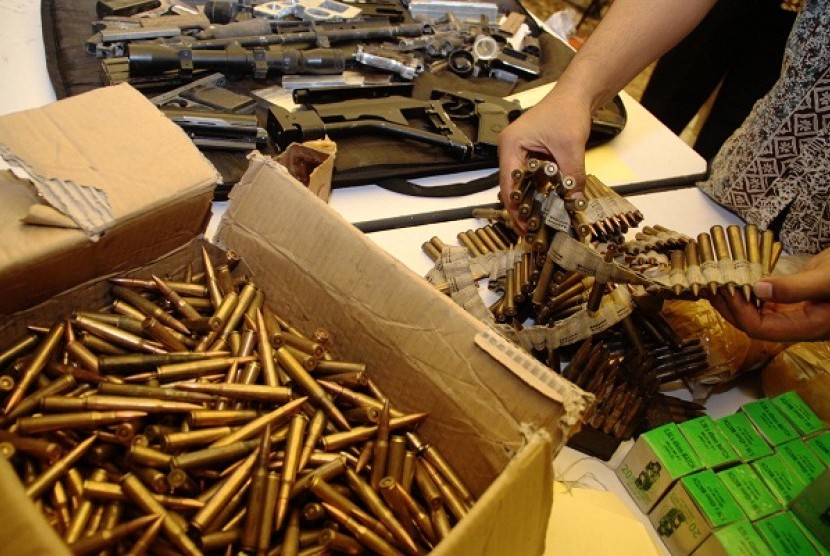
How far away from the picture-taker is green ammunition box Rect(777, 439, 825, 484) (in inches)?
63.5

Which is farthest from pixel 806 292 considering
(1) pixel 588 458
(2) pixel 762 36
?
(2) pixel 762 36

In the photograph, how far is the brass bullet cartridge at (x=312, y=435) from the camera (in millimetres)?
1400

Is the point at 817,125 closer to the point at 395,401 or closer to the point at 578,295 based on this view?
the point at 578,295

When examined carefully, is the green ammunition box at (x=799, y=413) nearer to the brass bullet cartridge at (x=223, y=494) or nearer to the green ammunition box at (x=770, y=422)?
the green ammunition box at (x=770, y=422)

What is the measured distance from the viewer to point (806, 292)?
5.35 feet

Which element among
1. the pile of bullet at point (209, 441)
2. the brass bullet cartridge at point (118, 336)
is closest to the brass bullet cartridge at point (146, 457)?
the pile of bullet at point (209, 441)

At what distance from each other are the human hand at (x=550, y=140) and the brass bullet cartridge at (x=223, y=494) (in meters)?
1.04

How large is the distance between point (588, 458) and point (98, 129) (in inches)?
58.5

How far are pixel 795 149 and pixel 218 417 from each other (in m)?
2.07

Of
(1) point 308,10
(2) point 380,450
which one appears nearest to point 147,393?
(2) point 380,450

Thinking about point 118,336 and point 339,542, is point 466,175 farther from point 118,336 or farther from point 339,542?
point 339,542

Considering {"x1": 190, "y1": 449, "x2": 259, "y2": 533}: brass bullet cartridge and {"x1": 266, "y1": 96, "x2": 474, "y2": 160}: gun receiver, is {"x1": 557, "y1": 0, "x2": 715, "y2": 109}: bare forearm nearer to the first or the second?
{"x1": 266, "y1": 96, "x2": 474, "y2": 160}: gun receiver

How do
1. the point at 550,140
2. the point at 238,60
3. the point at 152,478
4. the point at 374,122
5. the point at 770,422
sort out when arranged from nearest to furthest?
1. the point at 152,478
2. the point at 770,422
3. the point at 550,140
4. the point at 374,122
5. the point at 238,60

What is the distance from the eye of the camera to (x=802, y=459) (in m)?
1.64
